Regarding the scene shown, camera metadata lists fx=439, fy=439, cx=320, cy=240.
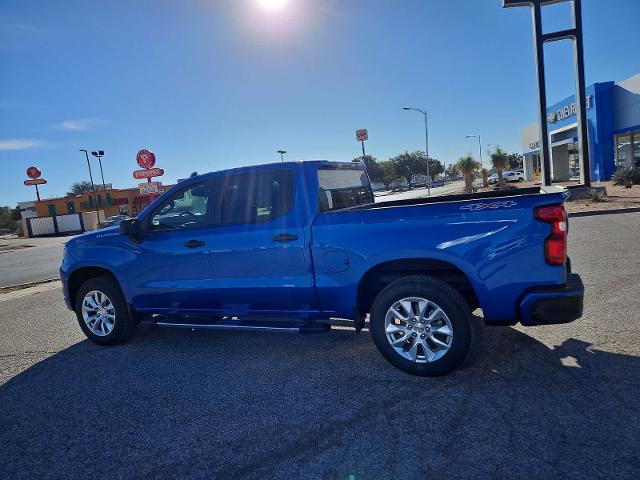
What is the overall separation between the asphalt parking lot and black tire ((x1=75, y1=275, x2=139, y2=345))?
16cm

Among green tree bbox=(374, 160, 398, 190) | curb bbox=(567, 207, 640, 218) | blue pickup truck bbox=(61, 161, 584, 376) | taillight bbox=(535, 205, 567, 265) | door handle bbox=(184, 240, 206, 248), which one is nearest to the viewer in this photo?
taillight bbox=(535, 205, 567, 265)

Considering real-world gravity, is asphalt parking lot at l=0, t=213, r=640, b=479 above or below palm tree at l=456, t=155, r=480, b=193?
below

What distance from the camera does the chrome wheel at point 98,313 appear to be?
5184 mm

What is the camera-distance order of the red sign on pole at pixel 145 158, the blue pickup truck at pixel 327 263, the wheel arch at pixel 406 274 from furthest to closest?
the red sign on pole at pixel 145 158 < the wheel arch at pixel 406 274 < the blue pickup truck at pixel 327 263

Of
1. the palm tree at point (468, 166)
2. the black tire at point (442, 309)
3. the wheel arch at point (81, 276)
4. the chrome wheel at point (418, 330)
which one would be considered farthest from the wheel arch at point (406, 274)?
the palm tree at point (468, 166)

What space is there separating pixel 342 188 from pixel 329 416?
241cm

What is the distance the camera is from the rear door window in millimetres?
4301

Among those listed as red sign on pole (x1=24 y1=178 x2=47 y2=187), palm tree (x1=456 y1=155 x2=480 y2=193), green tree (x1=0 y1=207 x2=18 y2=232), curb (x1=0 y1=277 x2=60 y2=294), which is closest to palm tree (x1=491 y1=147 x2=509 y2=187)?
palm tree (x1=456 y1=155 x2=480 y2=193)

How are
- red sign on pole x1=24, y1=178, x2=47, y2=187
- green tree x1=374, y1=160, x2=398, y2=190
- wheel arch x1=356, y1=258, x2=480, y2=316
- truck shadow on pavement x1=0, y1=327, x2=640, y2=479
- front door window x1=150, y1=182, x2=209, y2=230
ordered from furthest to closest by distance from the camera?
green tree x1=374, y1=160, x2=398, y2=190
red sign on pole x1=24, y1=178, x2=47, y2=187
front door window x1=150, y1=182, x2=209, y2=230
wheel arch x1=356, y1=258, x2=480, y2=316
truck shadow on pavement x1=0, y1=327, x2=640, y2=479

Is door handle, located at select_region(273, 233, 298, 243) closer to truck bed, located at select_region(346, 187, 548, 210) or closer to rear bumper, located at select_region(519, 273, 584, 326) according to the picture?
truck bed, located at select_region(346, 187, 548, 210)

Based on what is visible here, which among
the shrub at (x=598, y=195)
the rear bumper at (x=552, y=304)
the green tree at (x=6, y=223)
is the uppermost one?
the green tree at (x=6, y=223)

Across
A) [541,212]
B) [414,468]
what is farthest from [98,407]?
[541,212]

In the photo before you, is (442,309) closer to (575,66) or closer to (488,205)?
(488,205)

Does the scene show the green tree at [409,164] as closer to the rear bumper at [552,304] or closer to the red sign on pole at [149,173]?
the red sign on pole at [149,173]
